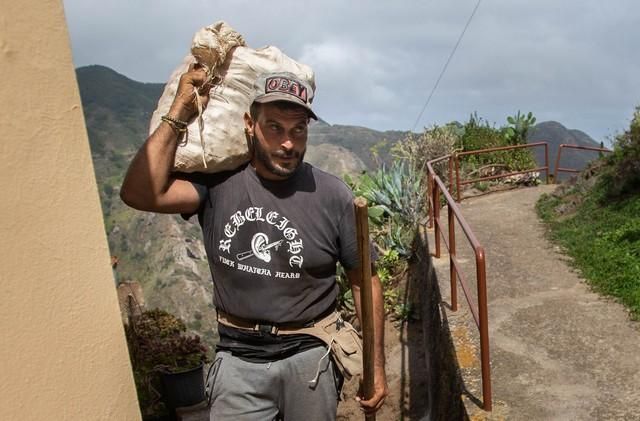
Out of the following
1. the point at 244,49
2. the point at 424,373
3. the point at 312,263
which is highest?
the point at 244,49

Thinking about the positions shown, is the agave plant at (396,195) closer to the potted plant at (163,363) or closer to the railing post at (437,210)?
the railing post at (437,210)

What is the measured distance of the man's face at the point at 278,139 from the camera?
258cm

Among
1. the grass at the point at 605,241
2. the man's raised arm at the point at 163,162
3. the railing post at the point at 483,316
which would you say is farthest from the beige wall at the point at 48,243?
the grass at the point at 605,241

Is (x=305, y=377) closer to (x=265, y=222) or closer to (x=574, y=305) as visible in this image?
(x=265, y=222)

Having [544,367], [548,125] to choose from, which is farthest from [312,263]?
[548,125]

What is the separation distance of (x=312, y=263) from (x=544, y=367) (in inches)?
94.3

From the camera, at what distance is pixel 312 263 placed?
8.48 ft

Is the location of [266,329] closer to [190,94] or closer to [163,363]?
[190,94]

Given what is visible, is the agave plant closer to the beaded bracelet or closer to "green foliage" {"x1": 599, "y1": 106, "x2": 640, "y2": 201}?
"green foliage" {"x1": 599, "y1": 106, "x2": 640, "y2": 201}

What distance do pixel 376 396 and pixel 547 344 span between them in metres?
2.45

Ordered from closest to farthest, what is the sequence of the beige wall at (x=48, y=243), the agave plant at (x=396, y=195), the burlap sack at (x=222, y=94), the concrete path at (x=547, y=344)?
the beige wall at (x=48, y=243), the burlap sack at (x=222, y=94), the concrete path at (x=547, y=344), the agave plant at (x=396, y=195)

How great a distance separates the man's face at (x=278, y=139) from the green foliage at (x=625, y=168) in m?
6.96

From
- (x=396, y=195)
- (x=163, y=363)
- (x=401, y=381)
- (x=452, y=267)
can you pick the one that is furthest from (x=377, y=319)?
(x=396, y=195)

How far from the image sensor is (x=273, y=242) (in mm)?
2564
